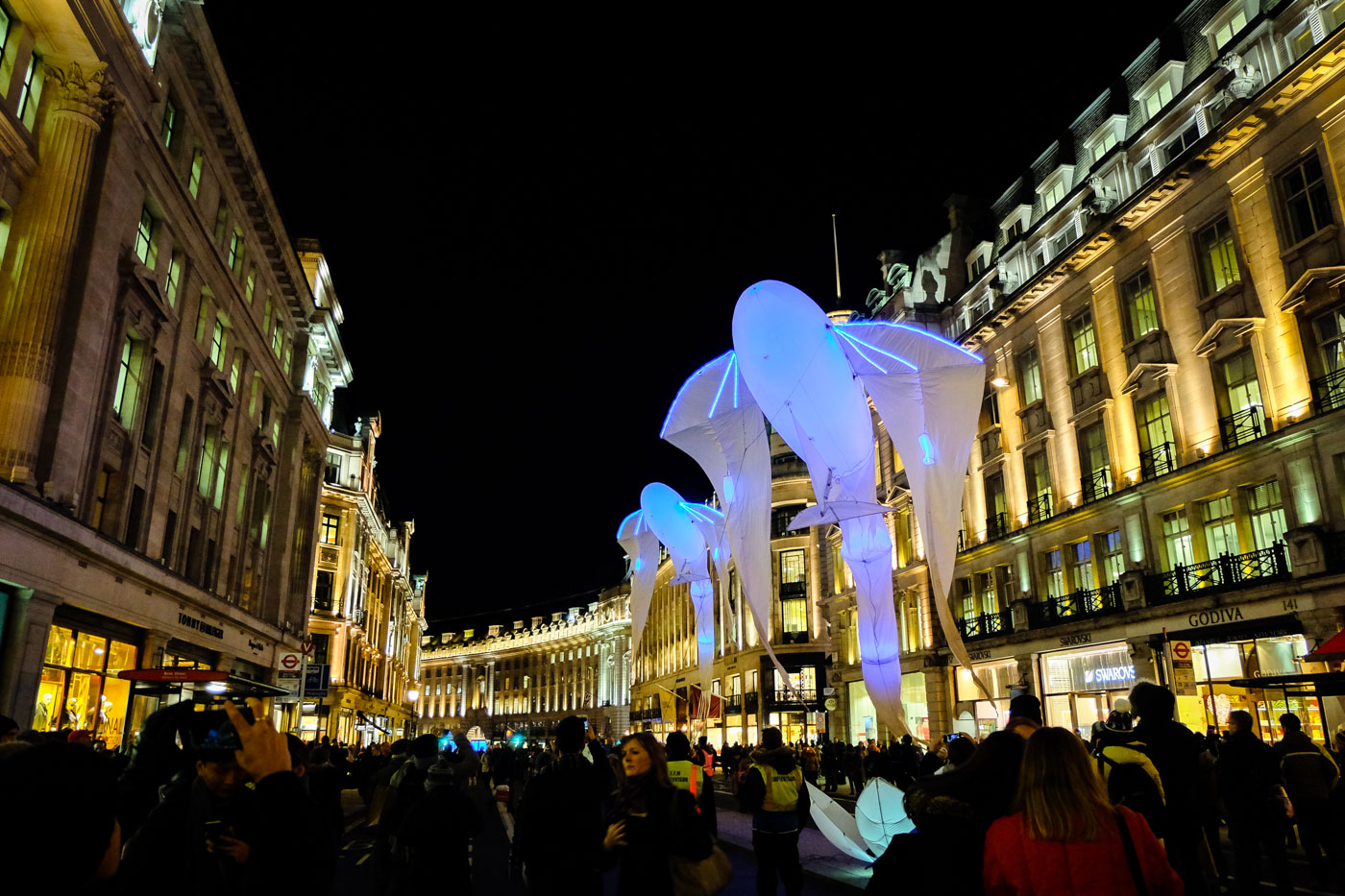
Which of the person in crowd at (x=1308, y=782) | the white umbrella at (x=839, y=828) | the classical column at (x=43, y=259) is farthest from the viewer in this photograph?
the classical column at (x=43, y=259)

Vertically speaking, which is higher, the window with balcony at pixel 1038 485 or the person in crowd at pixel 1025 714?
the window with balcony at pixel 1038 485

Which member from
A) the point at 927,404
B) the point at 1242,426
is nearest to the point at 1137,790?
the point at 927,404

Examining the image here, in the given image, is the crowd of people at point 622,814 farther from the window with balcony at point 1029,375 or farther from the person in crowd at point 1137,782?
the window with balcony at point 1029,375

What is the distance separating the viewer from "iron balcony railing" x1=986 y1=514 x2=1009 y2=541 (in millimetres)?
35594

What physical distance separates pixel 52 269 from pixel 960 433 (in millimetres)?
17275

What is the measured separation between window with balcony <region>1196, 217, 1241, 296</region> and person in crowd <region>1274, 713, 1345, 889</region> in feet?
59.8

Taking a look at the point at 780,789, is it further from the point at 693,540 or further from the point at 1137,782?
the point at 693,540

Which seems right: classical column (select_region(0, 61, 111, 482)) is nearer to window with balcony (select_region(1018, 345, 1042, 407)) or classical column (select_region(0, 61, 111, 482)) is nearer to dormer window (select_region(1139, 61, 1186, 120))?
dormer window (select_region(1139, 61, 1186, 120))

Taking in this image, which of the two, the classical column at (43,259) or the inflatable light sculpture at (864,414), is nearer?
the inflatable light sculpture at (864,414)

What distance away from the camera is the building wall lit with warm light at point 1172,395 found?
74.4ft

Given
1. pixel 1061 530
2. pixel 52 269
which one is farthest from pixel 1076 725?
pixel 52 269

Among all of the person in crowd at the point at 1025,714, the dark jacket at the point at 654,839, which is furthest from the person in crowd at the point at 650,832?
the person in crowd at the point at 1025,714

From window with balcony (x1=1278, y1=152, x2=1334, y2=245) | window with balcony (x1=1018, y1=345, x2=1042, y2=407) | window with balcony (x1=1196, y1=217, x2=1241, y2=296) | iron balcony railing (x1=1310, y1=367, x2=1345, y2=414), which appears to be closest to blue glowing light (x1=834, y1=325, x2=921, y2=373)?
iron balcony railing (x1=1310, y1=367, x2=1345, y2=414)

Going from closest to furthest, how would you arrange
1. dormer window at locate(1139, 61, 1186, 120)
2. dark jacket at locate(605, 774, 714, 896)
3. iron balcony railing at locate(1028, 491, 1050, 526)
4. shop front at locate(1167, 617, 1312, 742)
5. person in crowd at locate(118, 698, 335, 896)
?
person in crowd at locate(118, 698, 335, 896)
dark jacket at locate(605, 774, 714, 896)
shop front at locate(1167, 617, 1312, 742)
dormer window at locate(1139, 61, 1186, 120)
iron balcony railing at locate(1028, 491, 1050, 526)
